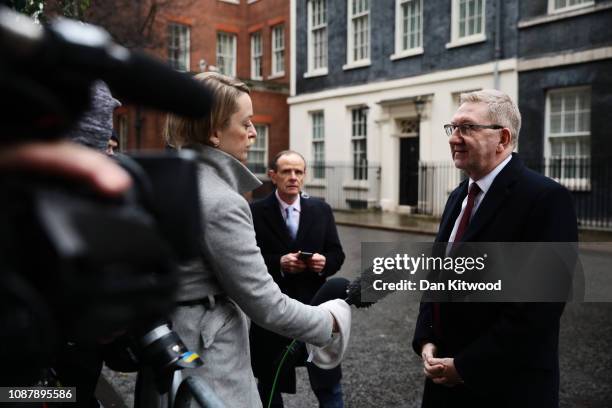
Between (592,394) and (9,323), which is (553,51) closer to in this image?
(592,394)

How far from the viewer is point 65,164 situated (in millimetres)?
598

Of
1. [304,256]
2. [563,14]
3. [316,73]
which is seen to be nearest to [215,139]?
[304,256]

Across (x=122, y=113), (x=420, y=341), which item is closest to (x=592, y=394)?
(x=420, y=341)

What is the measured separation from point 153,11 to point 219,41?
12099mm

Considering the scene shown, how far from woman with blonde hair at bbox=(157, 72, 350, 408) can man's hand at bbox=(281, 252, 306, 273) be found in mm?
1834

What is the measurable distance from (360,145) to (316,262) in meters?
18.5

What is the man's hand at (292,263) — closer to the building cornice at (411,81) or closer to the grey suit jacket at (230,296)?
the grey suit jacket at (230,296)

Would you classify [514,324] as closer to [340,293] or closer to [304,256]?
[340,293]

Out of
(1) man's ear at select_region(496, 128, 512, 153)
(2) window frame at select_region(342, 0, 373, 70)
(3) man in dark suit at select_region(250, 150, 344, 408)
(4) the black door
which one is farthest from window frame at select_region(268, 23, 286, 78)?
(1) man's ear at select_region(496, 128, 512, 153)

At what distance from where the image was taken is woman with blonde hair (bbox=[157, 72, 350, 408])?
5.80ft

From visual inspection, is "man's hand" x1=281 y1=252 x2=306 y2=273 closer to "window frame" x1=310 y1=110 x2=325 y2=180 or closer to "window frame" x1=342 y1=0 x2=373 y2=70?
"window frame" x1=342 y1=0 x2=373 y2=70

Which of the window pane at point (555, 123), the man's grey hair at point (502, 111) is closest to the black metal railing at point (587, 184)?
the window pane at point (555, 123)

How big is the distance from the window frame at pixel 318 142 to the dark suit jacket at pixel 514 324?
2095cm

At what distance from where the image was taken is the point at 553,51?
619 inches
